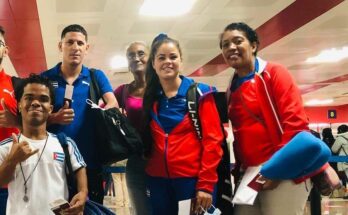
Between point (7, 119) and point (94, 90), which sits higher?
Result: point (94, 90)

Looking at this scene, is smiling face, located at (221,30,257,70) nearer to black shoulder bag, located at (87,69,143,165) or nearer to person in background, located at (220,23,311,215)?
person in background, located at (220,23,311,215)

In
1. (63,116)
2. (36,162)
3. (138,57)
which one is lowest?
(36,162)

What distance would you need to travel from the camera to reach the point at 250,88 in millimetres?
2533

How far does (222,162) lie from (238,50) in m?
0.71

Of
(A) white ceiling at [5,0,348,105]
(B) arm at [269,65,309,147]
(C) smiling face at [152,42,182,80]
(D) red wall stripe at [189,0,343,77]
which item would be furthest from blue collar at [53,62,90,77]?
(D) red wall stripe at [189,0,343,77]

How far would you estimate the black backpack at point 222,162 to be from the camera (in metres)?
2.59

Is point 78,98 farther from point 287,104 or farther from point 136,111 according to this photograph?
point 287,104

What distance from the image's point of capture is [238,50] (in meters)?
2.63

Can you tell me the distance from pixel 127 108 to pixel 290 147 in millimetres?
1538

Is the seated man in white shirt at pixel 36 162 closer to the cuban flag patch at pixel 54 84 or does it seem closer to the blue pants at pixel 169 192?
the cuban flag patch at pixel 54 84

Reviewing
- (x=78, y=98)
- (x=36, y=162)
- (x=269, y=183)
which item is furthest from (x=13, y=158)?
(x=269, y=183)

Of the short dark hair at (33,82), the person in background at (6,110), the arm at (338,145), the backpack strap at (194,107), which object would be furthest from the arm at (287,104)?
the arm at (338,145)

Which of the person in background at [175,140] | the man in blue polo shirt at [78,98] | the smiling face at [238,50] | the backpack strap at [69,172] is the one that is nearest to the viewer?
the backpack strap at [69,172]

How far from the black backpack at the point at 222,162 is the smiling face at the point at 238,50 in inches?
8.9
